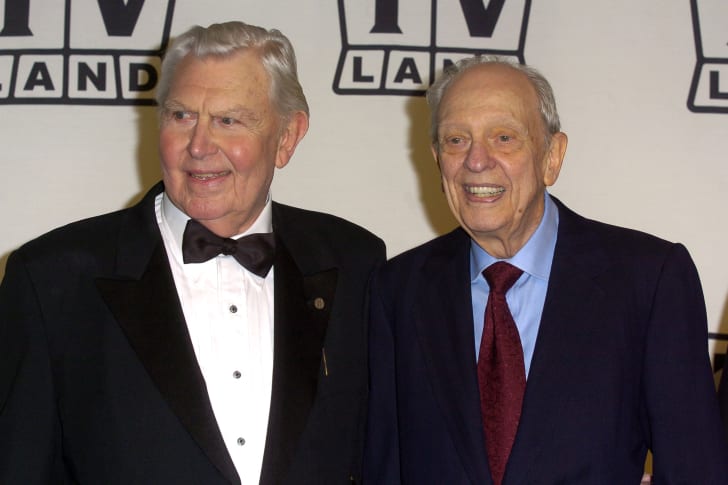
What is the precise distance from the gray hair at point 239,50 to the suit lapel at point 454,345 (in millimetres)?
513

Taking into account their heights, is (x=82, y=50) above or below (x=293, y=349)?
above

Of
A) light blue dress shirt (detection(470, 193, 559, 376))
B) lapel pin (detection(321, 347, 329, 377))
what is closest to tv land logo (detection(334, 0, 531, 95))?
light blue dress shirt (detection(470, 193, 559, 376))

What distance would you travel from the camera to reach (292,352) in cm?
202

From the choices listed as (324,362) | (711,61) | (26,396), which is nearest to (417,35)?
(711,61)

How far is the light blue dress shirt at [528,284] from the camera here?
78.9 inches

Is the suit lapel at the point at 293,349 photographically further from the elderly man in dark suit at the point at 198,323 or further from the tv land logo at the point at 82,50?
the tv land logo at the point at 82,50

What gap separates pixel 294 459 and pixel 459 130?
0.79m

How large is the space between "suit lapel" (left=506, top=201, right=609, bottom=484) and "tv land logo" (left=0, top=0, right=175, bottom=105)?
5.21 feet

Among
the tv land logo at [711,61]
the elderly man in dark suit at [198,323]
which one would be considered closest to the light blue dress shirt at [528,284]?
the elderly man in dark suit at [198,323]

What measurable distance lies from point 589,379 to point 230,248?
81cm

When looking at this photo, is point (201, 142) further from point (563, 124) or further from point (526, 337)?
point (563, 124)

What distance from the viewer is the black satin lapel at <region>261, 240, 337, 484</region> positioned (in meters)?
1.95

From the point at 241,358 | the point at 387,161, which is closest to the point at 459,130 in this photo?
the point at 241,358

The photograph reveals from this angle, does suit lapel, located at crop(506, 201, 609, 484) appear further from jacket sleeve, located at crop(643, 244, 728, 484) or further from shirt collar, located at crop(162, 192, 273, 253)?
shirt collar, located at crop(162, 192, 273, 253)
